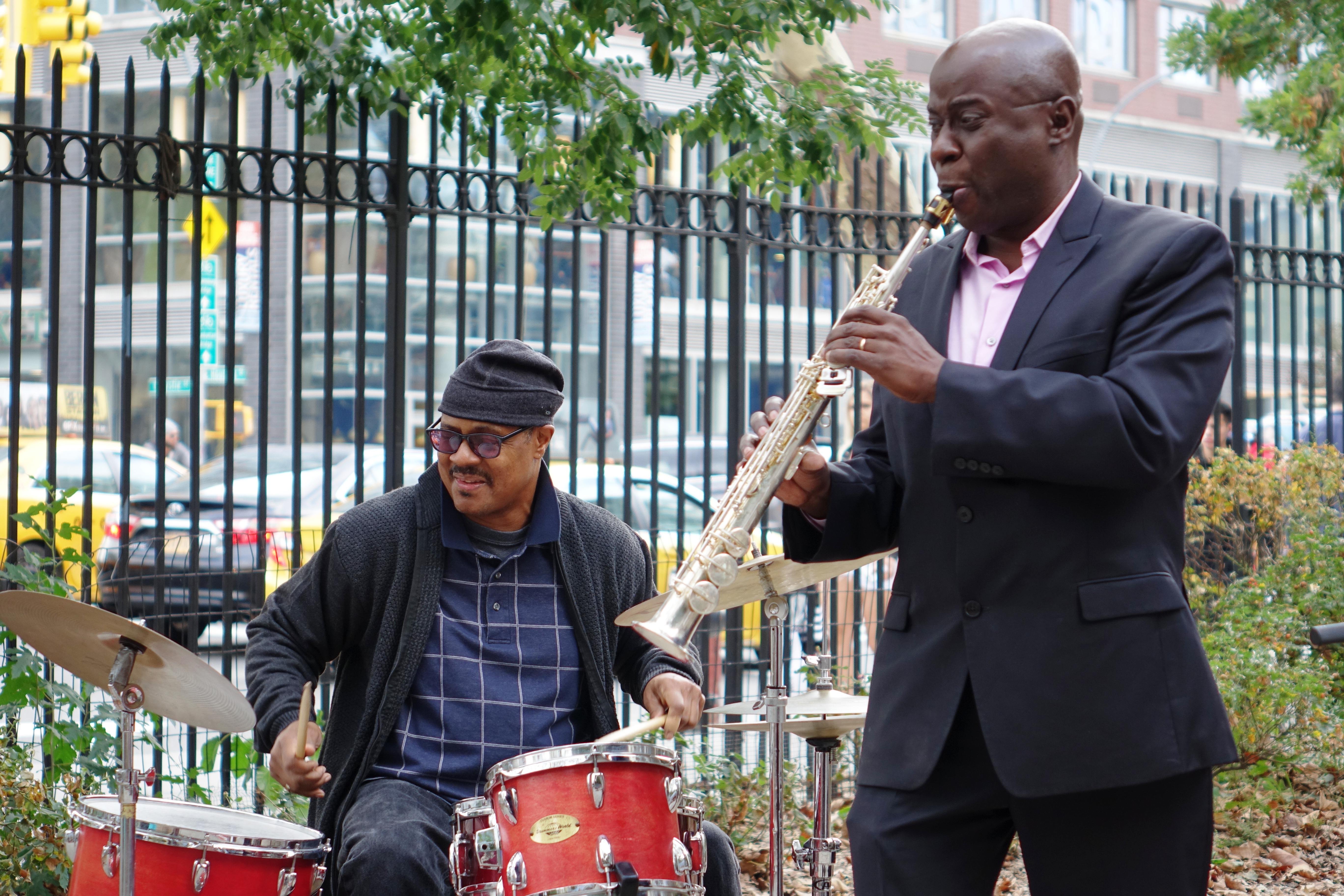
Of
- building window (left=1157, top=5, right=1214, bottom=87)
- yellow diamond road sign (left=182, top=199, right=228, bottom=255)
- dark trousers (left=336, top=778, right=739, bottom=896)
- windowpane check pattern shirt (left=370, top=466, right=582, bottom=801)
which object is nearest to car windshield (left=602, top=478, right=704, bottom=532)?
yellow diamond road sign (left=182, top=199, right=228, bottom=255)

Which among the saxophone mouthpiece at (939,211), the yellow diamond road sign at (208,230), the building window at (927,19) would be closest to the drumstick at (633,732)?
the saxophone mouthpiece at (939,211)

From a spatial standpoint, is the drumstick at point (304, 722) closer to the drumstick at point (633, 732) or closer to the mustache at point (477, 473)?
the drumstick at point (633, 732)

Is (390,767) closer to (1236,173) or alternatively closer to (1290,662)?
(1290,662)

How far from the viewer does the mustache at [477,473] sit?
11.9ft

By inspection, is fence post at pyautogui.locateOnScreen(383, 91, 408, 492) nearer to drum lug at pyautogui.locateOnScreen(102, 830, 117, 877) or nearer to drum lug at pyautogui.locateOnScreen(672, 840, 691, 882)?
drum lug at pyautogui.locateOnScreen(102, 830, 117, 877)

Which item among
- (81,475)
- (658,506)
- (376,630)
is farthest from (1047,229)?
(81,475)

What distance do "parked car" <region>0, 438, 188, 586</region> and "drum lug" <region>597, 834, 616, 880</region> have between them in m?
5.81

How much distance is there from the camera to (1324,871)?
5.65 m

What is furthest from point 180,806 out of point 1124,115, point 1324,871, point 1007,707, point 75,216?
point 1124,115

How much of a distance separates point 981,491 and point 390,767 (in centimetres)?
184

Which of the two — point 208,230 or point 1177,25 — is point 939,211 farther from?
point 1177,25

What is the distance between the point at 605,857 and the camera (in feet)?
9.69

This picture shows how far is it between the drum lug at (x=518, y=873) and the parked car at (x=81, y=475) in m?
5.75

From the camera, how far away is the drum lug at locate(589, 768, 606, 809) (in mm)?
3002
